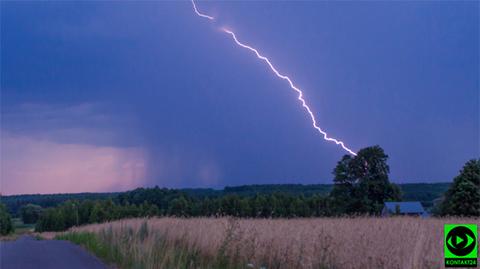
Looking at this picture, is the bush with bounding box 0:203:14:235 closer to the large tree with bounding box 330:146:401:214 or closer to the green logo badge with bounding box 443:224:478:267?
the large tree with bounding box 330:146:401:214

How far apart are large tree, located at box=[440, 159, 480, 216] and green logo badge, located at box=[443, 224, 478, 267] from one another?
23.1 m

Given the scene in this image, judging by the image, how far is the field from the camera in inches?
384

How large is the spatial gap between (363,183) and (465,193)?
18600mm

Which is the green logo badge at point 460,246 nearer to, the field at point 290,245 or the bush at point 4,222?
the field at point 290,245

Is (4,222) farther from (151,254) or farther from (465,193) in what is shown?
(151,254)

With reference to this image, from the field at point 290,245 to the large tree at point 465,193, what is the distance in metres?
16.9

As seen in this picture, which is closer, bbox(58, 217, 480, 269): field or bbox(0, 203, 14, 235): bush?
bbox(58, 217, 480, 269): field

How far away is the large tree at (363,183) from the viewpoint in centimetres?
4859

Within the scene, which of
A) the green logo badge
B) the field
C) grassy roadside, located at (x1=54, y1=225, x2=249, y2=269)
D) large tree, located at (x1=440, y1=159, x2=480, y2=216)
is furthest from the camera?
large tree, located at (x1=440, y1=159, x2=480, y2=216)

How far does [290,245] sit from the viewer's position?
1259 cm

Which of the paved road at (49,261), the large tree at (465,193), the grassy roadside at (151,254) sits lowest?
the paved road at (49,261)

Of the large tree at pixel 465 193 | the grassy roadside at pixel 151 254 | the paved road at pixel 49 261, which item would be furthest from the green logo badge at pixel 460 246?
the large tree at pixel 465 193

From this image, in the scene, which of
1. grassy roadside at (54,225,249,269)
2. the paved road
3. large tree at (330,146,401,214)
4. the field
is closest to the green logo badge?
the field

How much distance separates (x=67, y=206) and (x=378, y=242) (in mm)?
87920
